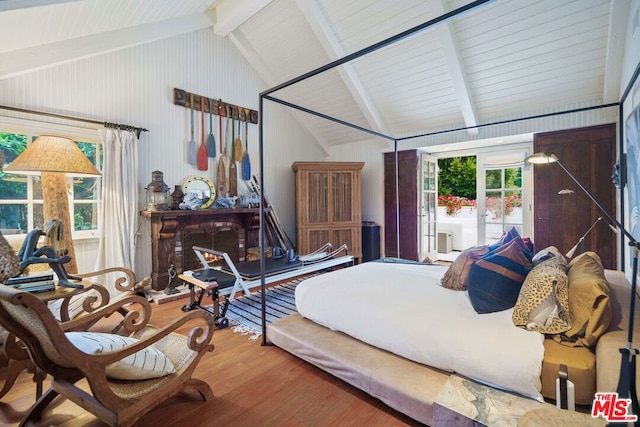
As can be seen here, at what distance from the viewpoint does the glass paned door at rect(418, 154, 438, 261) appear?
17.9 feet

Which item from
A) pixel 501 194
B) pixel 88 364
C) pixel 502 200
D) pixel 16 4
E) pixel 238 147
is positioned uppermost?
pixel 16 4

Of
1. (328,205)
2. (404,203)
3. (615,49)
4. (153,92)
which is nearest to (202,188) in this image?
(153,92)

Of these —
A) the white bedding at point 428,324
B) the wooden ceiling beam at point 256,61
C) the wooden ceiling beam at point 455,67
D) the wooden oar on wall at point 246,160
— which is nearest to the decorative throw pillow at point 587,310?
the white bedding at point 428,324

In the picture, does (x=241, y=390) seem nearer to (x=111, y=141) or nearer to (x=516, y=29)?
(x=111, y=141)

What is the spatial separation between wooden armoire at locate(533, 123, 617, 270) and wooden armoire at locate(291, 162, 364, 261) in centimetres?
267

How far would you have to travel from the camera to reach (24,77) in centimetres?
296

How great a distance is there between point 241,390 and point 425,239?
180 inches

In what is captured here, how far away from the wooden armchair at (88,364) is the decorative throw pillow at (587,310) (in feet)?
5.99

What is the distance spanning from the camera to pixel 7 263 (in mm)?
1875

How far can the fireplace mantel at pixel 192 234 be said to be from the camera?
375 cm

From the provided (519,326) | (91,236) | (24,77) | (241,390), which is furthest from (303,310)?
(24,77)

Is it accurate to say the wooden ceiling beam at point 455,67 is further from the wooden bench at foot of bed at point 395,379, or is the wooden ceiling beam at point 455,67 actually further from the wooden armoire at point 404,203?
the wooden bench at foot of bed at point 395,379

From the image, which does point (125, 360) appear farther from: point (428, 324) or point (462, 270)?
point (462, 270)

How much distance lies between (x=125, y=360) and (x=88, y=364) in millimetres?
254
